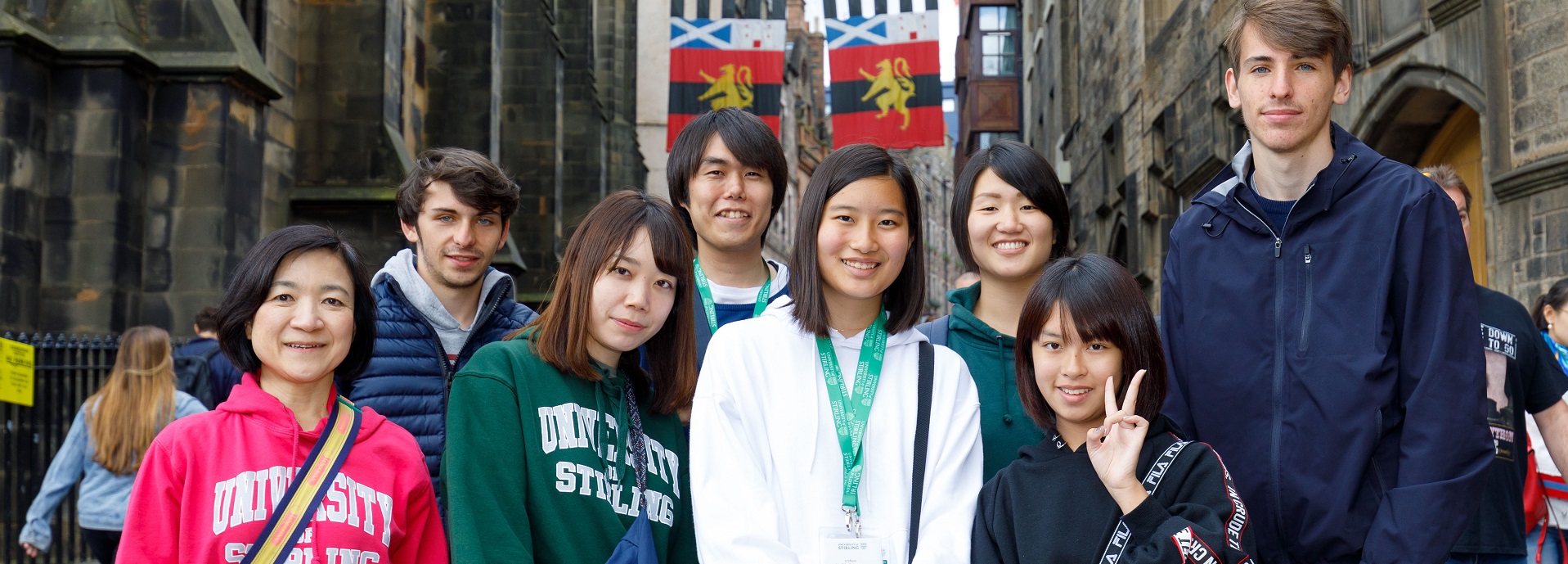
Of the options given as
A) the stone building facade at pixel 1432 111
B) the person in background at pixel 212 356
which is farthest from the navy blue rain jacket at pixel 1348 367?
the person in background at pixel 212 356

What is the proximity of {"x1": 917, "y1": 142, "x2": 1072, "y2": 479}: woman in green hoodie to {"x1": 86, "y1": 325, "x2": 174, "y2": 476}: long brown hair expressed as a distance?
4.73 meters

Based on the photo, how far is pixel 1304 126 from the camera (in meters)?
3.13

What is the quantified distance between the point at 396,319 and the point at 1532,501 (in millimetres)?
4521

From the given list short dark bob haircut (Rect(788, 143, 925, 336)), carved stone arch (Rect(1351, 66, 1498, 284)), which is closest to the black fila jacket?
short dark bob haircut (Rect(788, 143, 925, 336))

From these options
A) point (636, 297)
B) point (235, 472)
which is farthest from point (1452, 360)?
point (235, 472)

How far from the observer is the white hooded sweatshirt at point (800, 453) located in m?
2.84

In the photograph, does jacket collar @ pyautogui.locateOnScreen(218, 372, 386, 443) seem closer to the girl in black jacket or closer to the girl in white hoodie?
the girl in white hoodie

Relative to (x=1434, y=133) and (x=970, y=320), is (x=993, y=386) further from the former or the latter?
(x=1434, y=133)

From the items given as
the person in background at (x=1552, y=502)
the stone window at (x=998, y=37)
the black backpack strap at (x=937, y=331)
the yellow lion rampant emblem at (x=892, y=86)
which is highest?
the stone window at (x=998, y=37)

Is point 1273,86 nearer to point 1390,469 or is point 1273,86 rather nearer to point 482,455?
point 1390,469

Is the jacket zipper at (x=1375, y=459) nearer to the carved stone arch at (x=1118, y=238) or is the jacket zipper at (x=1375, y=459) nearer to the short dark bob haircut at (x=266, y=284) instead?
the short dark bob haircut at (x=266, y=284)

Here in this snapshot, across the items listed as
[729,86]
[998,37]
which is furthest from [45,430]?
[998,37]

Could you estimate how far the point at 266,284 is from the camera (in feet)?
10.4

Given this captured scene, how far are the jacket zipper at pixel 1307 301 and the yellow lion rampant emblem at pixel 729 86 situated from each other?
16967 millimetres
